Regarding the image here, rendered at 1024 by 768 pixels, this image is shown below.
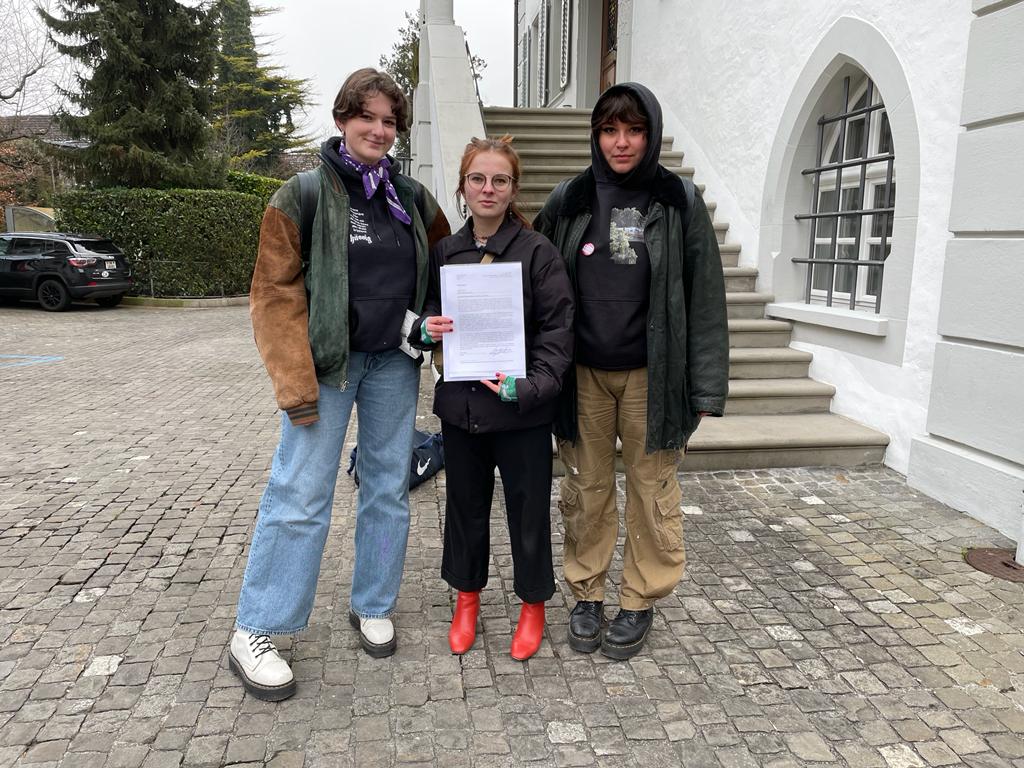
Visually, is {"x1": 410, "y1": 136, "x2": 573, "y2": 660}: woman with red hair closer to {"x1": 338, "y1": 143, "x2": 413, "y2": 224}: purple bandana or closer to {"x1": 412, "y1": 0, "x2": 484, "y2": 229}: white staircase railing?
{"x1": 338, "y1": 143, "x2": 413, "y2": 224}: purple bandana

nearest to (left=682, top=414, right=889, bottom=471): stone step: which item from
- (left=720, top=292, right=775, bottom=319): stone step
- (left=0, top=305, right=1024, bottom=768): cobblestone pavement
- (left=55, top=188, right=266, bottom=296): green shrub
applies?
(left=0, top=305, right=1024, bottom=768): cobblestone pavement

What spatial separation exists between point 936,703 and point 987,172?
285 cm

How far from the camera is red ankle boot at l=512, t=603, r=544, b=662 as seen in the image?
9.16 feet

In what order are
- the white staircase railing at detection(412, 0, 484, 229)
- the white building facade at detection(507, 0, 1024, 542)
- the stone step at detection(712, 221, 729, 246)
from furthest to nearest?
1. the stone step at detection(712, 221, 729, 246)
2. the white staircase railing at detection(412, 0, 484, 229)
3. the white building facade at detection(507, 0, 1024, 542)

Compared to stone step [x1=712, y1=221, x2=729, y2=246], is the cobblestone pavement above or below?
below

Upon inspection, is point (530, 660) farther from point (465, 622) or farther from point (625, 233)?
point (625, 233)

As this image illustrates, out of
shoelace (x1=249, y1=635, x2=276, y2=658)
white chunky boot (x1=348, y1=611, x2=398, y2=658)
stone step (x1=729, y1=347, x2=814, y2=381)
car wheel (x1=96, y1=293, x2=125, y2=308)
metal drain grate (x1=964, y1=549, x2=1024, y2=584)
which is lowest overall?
metal drain grate (x1=964, y1=549, x2=1024, y2=584)

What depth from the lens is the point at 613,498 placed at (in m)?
2.88

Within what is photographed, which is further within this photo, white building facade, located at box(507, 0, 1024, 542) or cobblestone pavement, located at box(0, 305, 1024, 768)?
A: white building facade, located at box(507, 0, 1024, 542)

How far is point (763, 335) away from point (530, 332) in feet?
13.1

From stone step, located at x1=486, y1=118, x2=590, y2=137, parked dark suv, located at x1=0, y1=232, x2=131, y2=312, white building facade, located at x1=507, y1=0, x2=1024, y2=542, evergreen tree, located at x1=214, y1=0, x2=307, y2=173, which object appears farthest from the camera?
evergreen tree, located at x1=214, y1=0, x2=307, y2=173

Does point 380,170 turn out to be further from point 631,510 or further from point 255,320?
point 631,510

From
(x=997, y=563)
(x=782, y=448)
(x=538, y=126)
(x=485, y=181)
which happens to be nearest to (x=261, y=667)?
(x=485, y=181)

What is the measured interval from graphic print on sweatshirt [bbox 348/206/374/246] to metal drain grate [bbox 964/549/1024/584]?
10.5ft
